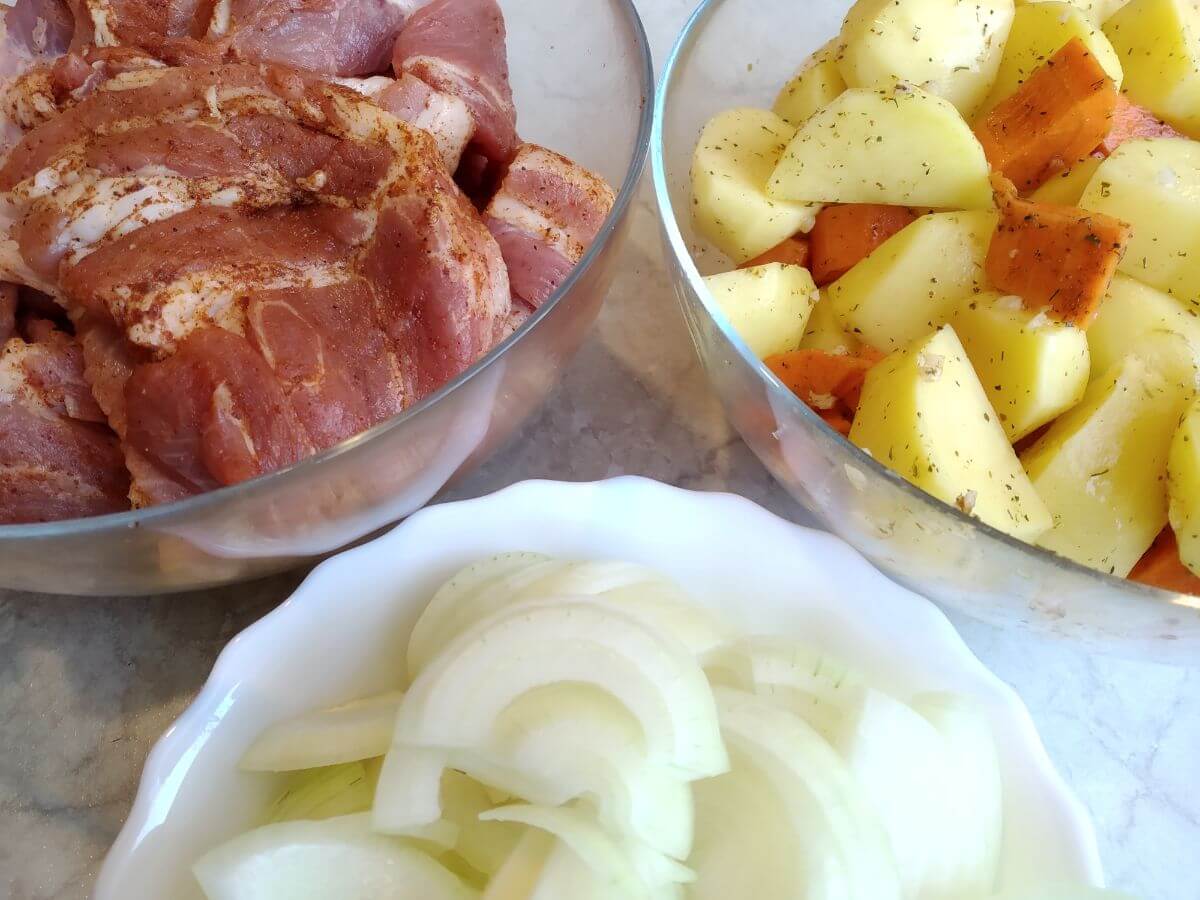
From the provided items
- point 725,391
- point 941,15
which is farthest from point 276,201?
point 941,15

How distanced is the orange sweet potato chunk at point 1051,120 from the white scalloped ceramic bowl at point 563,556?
22.9 inches

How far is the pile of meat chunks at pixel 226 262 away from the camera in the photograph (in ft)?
3.17

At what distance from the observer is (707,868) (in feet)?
2.68

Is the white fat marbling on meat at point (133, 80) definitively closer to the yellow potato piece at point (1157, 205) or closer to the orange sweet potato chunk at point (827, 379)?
the orange sweet potato chunk at point (827, 379)

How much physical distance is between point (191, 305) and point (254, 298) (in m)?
0.06

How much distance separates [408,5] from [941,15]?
0.76 m

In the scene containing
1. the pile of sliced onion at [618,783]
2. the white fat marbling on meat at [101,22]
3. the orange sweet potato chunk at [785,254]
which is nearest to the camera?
the pile of sliced onion at [618,783]

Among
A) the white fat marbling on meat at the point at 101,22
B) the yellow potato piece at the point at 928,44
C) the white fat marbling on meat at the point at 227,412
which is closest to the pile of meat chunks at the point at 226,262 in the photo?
the white fat marbling on meat at the point at 227,412

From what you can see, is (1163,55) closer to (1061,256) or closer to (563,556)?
(1061,256)

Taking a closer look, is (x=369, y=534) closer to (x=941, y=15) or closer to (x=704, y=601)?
(x=704, y=601)

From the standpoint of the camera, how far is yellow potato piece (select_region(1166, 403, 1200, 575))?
0.90m

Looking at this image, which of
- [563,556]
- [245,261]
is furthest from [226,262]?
[563,556]

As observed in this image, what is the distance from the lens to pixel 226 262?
100 centimetres

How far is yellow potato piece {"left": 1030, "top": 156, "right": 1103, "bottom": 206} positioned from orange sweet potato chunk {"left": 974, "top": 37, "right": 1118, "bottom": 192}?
0.05 feet
